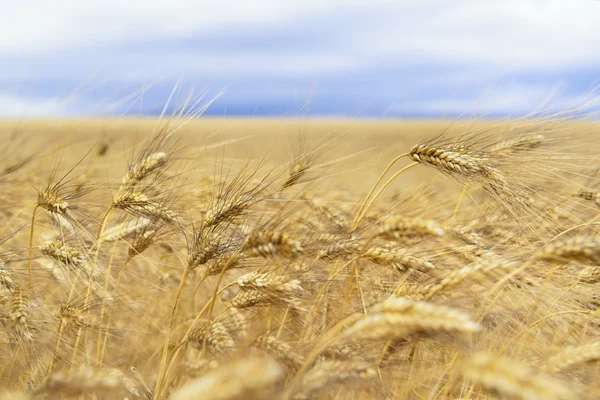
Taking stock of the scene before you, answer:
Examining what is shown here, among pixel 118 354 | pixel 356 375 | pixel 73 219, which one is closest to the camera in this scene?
pixel 356 375

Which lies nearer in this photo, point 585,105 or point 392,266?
point 392,266

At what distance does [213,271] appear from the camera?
1751 millimetres

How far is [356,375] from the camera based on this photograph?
1202 mm

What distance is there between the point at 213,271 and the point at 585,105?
171 centimetres

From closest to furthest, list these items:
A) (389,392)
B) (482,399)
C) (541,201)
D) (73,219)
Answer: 1. (389,392)
2. (482,399)
3. (73,219)
4. (541,201)

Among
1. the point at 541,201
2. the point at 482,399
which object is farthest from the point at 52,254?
the point at 541,201

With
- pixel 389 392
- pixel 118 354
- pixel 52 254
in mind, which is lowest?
pixel 118 354

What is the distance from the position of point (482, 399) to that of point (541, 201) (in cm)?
78

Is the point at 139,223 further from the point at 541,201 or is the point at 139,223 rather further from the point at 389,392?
the point at 541,201

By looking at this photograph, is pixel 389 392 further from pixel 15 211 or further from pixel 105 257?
pixel 15 211

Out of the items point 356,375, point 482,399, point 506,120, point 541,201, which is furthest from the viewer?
point 506,120

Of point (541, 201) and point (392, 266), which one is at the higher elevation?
point (541, 201)

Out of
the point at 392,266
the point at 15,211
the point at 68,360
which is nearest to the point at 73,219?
the point at 68,360

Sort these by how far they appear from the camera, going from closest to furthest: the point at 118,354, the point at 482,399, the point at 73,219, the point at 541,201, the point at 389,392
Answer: the point at 389,392, the point at 482,399, the point at 73,219, the point at 541,201, the point at 118,354
